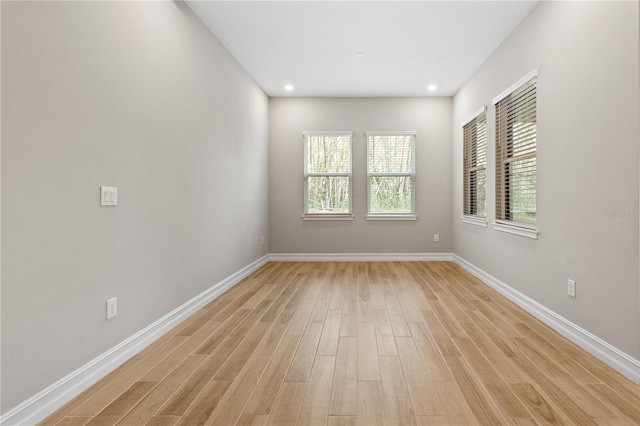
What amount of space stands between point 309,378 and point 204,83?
2.93 metres

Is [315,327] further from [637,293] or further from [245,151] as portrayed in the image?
[245,151]

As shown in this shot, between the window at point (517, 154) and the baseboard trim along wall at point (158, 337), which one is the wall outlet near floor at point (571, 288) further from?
the window at point (517, 154)

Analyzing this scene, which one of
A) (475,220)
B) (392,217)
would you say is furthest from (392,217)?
(475,220)

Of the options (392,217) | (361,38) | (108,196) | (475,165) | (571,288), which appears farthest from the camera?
(392,217)

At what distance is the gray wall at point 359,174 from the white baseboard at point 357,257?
7 centimetres

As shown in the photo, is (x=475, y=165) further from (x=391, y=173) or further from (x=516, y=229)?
(x=516, y=229)

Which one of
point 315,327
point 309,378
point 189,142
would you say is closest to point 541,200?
point 315,327

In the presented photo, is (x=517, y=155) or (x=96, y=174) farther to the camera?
(x=517, y=155)

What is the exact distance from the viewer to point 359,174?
6.01 metres

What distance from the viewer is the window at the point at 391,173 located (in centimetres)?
598

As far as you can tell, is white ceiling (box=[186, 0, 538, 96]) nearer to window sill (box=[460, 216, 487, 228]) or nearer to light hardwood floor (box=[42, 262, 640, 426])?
window sill (box=[460, 216, 487, 228])

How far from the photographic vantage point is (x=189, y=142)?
316cm

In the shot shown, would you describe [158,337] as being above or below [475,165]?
below

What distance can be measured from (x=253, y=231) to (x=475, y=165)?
338cm
